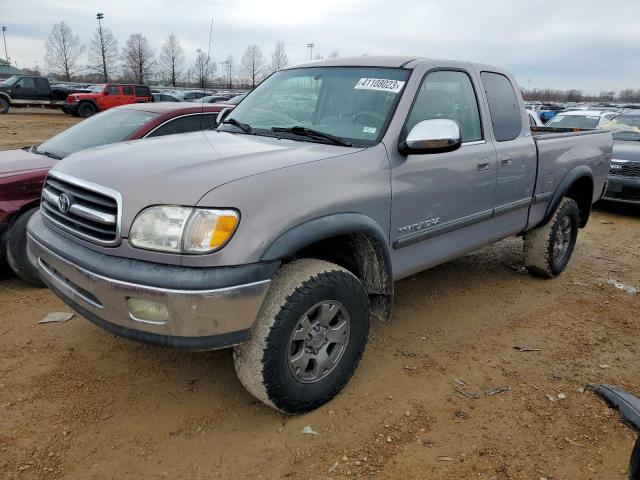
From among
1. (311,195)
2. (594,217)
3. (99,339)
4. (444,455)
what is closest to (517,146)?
(311,195)

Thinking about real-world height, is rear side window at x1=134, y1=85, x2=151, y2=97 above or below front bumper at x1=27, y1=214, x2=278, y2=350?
above

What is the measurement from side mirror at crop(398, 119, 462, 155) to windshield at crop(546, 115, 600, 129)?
28.9ft

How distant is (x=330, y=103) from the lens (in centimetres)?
342

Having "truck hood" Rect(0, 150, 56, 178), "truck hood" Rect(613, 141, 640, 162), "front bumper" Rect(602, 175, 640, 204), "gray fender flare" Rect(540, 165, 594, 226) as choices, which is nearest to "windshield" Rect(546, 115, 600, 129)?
"truck hood" Rect(613, 141, 640, 162)

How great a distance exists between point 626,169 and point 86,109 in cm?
2313

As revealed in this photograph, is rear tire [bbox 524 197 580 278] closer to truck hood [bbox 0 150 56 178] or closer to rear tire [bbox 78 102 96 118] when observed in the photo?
truck hood [bbox 0 150 56 178]

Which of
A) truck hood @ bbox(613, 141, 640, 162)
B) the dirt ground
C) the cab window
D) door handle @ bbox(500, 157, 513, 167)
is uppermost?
the cab window

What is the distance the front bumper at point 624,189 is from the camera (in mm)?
8055

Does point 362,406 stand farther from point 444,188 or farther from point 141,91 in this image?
point 141,91

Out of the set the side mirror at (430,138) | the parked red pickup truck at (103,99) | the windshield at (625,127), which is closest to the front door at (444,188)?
the side mirror at (430,138)

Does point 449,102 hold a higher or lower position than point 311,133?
higher

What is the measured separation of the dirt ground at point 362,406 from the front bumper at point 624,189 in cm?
453

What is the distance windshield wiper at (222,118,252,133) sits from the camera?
349 centimetres

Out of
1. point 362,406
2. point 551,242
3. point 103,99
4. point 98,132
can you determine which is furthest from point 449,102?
point 103,99
